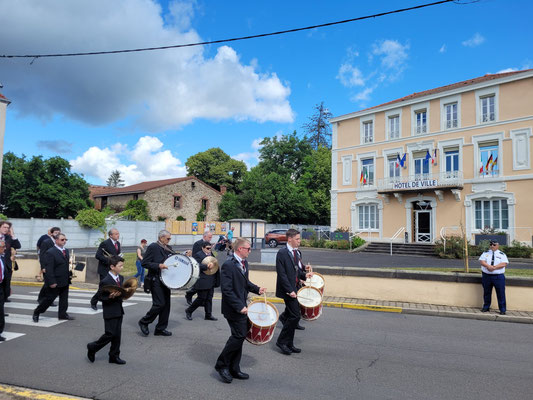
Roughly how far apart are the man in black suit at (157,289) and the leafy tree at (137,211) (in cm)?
3649

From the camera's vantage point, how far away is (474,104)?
83.5 feet

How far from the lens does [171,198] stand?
154 feet

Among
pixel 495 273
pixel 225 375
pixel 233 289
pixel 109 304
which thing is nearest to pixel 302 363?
pixel 225 375

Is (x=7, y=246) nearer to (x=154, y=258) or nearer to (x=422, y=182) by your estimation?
(x=154, y=258)

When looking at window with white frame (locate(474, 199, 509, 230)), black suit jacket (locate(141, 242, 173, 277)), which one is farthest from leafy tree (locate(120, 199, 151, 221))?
black suit jacket (locate(141, 242, 173, 277))

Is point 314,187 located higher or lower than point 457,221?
higher

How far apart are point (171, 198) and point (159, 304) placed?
136 ft

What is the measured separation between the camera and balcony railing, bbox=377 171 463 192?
25484mm

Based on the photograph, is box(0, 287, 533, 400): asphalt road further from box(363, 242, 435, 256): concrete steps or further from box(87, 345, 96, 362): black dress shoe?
box(363, 242, 435, 256): concrete steps

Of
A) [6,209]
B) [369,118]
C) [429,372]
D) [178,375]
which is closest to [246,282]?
[178,375]

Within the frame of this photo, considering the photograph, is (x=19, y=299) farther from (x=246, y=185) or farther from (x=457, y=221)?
(x=246, y=185)

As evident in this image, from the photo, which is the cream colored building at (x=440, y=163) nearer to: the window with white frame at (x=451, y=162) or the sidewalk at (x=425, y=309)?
the window with white frame at (x=451, y=162)

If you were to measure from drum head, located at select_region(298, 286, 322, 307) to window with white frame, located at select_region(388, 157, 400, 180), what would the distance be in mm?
23932

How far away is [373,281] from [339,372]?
18.2ft
